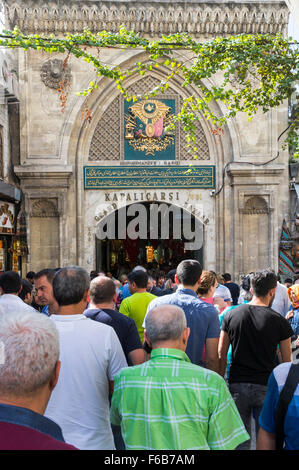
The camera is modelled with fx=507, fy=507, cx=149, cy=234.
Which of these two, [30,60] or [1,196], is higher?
[30,60]

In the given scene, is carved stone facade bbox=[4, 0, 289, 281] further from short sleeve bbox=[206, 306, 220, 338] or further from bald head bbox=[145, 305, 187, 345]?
bald head bbox=[145, 305, 187, 345]

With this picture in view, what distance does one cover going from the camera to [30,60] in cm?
1445

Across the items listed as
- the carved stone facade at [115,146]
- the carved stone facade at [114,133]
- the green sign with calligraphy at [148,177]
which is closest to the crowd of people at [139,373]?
the carved stone facade at [115,146]

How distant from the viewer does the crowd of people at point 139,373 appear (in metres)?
1.60

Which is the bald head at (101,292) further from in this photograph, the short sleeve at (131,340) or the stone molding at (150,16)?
the stone molding at (150,16)

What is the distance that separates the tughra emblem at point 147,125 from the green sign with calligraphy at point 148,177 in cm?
66

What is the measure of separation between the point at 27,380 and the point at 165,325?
0.96 metres

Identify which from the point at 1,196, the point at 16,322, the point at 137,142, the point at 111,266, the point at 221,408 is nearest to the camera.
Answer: the point at 16,322

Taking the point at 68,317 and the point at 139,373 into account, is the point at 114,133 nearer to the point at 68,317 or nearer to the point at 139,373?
the point at 68,317

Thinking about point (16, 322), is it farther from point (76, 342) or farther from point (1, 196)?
point (1, 196)

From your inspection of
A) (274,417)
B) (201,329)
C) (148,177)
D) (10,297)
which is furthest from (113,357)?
(148,177)

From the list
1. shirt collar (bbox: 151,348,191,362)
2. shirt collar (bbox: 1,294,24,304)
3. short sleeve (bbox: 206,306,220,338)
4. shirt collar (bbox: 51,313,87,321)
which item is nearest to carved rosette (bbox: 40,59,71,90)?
shirt collar (bbox: 1,294,24,304)

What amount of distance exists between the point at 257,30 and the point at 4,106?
24.6 ft

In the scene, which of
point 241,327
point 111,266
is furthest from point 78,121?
point 241,327
